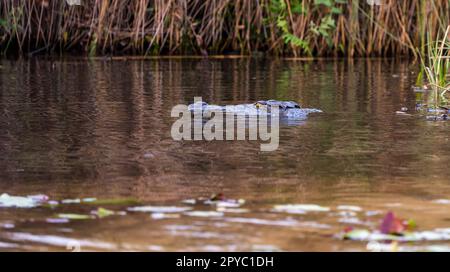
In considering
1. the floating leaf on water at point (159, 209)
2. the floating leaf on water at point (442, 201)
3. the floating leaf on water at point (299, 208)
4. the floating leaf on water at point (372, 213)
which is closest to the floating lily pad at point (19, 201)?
the floating leaf on water at point (159, 209)

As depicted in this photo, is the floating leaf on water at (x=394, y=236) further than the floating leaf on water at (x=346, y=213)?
No

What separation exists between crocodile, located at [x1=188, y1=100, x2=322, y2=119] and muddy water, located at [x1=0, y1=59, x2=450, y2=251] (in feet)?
0.66

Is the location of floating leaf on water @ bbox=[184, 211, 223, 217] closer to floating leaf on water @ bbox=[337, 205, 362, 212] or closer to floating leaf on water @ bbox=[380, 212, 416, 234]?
floating leaf on water @ bbox=[337, 205, 362, 212]

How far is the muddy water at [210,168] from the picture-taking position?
3633 millimetres

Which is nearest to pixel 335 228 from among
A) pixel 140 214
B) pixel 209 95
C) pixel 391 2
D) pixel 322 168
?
pixel 140 214

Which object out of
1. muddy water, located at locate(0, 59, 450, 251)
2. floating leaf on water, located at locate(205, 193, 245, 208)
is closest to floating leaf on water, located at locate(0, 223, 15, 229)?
muddy water, located at locate(0, 59, 450, 251)

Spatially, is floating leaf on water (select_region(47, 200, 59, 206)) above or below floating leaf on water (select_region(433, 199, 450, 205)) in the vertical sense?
above

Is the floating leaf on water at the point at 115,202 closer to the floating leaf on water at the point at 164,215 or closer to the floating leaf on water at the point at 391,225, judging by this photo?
the floating leaf on water at the point at 164,215

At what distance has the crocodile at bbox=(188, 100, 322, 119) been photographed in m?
6.95

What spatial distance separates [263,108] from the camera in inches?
278

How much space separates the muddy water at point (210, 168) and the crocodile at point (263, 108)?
20cm

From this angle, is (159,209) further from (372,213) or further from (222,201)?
(372,213)

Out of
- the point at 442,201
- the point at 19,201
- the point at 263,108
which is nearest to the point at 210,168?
the point at 19,201

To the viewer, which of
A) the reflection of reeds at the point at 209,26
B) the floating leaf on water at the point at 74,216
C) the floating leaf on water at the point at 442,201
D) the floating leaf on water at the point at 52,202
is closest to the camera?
the floating leaf on water at the point at 74,216
